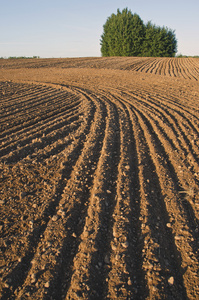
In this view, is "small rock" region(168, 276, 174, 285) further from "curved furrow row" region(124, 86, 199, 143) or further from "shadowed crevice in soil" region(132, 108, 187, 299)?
"curved furrow row" region(124, 86, 199, 143)

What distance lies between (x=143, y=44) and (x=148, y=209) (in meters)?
52.1

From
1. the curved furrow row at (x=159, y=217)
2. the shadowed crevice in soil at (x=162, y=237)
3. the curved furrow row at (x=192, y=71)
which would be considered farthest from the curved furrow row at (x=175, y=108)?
the curved furrow row at (x=192, y=71)

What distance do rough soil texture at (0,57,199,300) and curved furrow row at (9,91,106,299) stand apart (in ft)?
0.04

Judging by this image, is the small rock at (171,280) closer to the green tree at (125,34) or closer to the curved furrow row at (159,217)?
the curved furrow row at (159,217)

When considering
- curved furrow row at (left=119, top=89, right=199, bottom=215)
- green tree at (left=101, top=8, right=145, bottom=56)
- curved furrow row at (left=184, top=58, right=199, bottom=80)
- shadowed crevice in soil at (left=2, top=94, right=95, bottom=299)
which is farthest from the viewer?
green tree at (left=101, top=8, right=145, bottom=56)

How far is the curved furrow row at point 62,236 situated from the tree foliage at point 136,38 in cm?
4900

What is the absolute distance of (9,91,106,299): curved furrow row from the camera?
2.42m

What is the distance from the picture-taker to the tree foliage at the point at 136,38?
47250 millimetres

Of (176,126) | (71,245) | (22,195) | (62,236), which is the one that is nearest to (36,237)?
(62,236)

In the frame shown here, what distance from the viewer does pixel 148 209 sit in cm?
346

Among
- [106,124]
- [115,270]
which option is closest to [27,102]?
[106,124]

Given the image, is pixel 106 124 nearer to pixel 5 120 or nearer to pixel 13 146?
pixel 13 146

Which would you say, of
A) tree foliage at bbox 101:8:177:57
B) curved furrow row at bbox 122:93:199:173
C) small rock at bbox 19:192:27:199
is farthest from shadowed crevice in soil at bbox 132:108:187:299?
tree foliage at bbox 101:8:177:57

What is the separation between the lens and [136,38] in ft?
155
